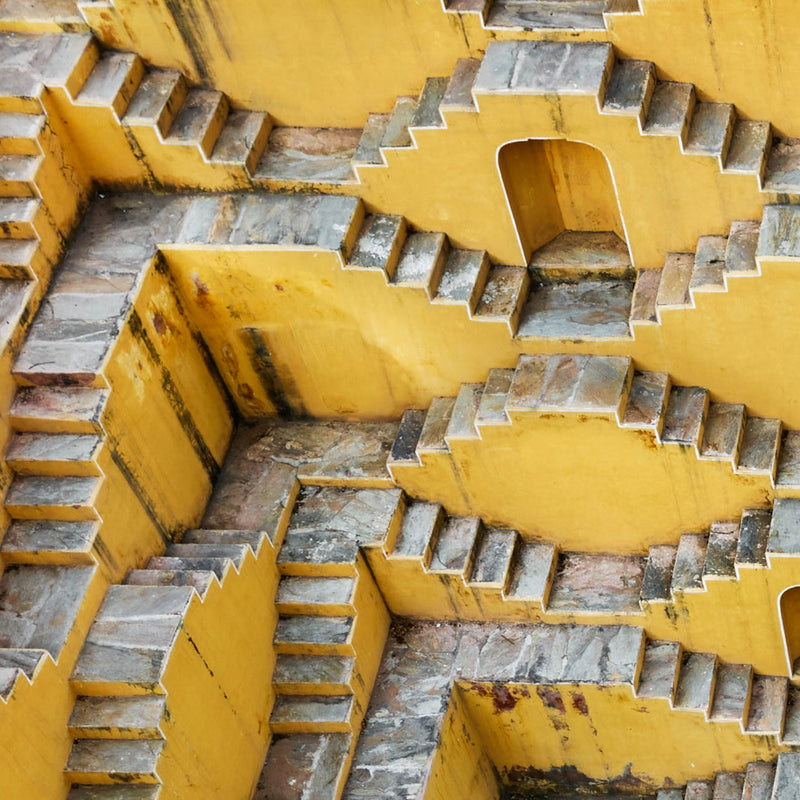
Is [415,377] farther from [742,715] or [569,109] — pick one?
[742,715]

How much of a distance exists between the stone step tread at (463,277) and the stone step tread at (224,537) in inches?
86.5

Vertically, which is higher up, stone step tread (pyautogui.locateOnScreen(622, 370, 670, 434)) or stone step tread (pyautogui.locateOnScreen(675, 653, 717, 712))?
stone step tread (pyautogui.locateOnScreen(622, 370, 670, 434))

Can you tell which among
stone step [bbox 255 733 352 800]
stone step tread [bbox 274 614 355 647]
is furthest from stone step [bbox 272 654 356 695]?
stone step [bbox 255 733 352 800]

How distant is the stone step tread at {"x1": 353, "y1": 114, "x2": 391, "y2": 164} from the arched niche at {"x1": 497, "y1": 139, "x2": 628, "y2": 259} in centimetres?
92

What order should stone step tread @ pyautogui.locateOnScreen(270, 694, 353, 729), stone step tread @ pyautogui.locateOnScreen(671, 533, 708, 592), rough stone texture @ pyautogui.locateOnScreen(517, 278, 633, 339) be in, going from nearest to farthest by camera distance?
rough stone texture @ pyautogui.locateOnScreen(517, 278, 633, 339) < stone step tread @ pyautogui.locateOnScreen(671, 533, 708, 592) < stone step tread @ pyautogui.locateOnScreen(270, 694, 353, 729)

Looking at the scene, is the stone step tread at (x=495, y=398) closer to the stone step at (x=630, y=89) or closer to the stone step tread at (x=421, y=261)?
the stone step tread at (x=421, y=261)

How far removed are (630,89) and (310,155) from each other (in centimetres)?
257

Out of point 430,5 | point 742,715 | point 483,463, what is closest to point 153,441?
point 483,463

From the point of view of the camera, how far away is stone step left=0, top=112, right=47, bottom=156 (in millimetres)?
12633

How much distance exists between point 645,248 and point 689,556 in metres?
2.30

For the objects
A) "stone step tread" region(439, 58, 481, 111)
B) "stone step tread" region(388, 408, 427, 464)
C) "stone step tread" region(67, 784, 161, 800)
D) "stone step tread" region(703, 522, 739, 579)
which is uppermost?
"stone step tread" region(439, 58, 481, 111)

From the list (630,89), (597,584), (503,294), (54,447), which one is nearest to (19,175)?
(54,447)

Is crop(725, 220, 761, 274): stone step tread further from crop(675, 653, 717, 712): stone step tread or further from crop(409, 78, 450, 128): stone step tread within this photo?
crop(675, 653, 717, 712): stone step tread

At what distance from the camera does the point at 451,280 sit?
12859 millimetres
